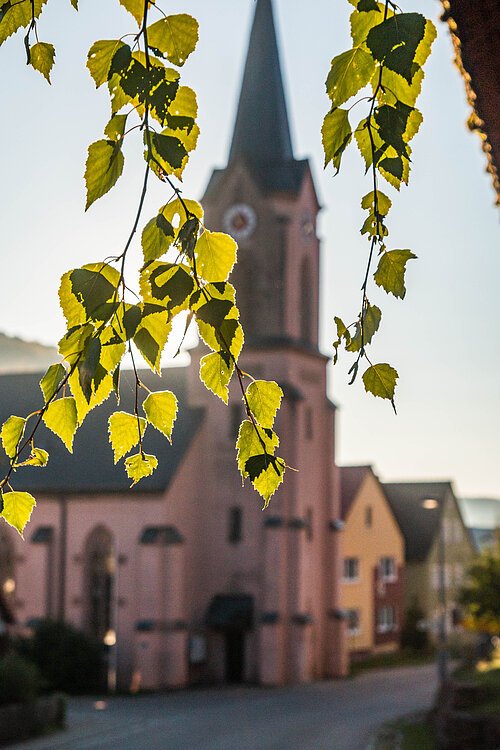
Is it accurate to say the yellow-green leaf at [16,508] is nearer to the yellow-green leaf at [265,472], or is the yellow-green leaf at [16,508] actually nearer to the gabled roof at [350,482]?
the yellow-green leaf at [265,472]

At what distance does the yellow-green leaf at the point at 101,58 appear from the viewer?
249cm

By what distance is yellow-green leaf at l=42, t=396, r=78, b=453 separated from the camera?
104 inches

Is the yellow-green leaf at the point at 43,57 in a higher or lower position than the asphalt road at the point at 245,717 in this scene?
higher

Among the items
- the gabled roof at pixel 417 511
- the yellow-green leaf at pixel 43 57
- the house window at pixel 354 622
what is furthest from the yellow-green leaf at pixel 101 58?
the gabled roof at pixel 417 511

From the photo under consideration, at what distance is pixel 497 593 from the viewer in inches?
1521

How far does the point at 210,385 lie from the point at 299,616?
122ft

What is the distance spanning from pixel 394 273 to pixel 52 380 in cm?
80

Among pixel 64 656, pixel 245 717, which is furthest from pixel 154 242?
pixel 64 656

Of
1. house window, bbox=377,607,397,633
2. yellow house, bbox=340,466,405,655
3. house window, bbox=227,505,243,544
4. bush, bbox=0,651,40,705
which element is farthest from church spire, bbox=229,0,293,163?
house window, bbox=377,607,397,633

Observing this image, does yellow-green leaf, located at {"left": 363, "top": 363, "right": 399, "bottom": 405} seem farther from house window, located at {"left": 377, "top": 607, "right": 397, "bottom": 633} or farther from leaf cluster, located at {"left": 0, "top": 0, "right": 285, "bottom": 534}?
house window, located at {"left": 377, "top": 607, "right": 397, "bottom": 633}

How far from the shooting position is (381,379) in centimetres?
269

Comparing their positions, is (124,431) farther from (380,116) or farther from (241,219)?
(241,219)

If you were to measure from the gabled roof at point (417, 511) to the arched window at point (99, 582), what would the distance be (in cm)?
2167

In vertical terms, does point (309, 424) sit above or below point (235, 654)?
above
